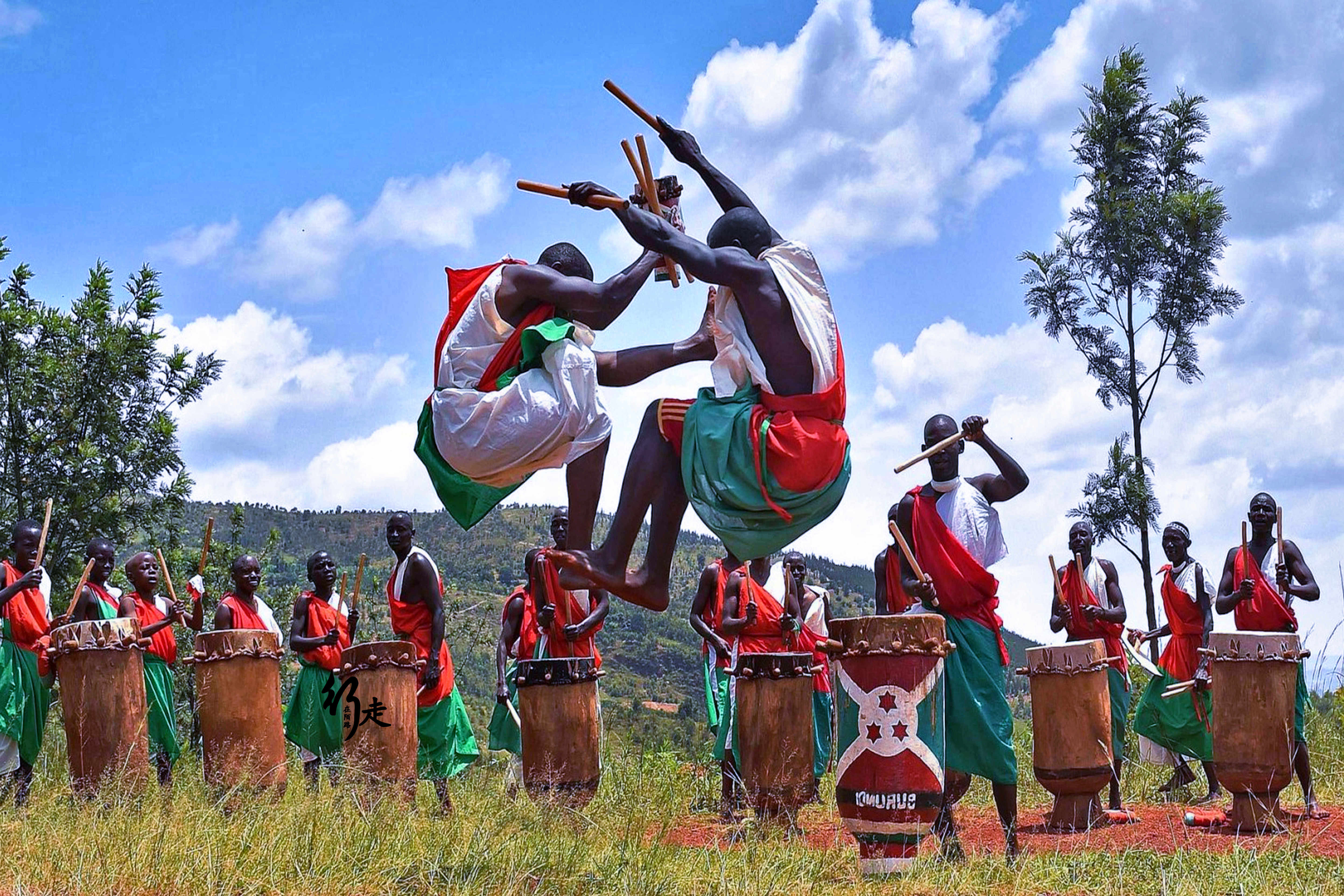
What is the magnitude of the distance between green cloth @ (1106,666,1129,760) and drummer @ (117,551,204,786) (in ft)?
22.8

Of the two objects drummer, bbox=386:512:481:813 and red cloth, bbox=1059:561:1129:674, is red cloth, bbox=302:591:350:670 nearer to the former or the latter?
drummer, bbox=386:512:481:813

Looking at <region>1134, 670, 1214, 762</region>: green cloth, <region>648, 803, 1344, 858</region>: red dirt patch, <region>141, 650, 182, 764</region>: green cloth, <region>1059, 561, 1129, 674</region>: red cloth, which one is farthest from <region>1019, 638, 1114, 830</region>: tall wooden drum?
<region>141, 650, 182, 764</region>: green cloth

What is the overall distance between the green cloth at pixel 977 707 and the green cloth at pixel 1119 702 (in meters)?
3.12

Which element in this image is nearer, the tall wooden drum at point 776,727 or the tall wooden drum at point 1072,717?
the tall wooden drum at point 1072,717

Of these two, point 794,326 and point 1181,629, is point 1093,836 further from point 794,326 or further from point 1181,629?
point 794,326

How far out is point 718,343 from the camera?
16.3 ft

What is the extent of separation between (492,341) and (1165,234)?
421 inches

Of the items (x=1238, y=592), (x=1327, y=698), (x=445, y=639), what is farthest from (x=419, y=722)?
(x=1327, y=698)

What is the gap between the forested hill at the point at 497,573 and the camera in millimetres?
35688

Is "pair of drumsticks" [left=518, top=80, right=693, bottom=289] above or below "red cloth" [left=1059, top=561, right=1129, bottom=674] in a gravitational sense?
above

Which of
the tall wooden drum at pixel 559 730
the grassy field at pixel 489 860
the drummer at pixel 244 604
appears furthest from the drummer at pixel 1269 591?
the drummer at pixel 244 604

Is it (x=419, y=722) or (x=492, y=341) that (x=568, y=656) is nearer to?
(x=419, y=722)

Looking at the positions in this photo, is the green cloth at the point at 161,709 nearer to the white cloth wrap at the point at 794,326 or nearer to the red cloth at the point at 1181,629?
the white cloth wrap at the point at 794,326

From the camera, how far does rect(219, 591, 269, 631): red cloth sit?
A: 979 centimetres
